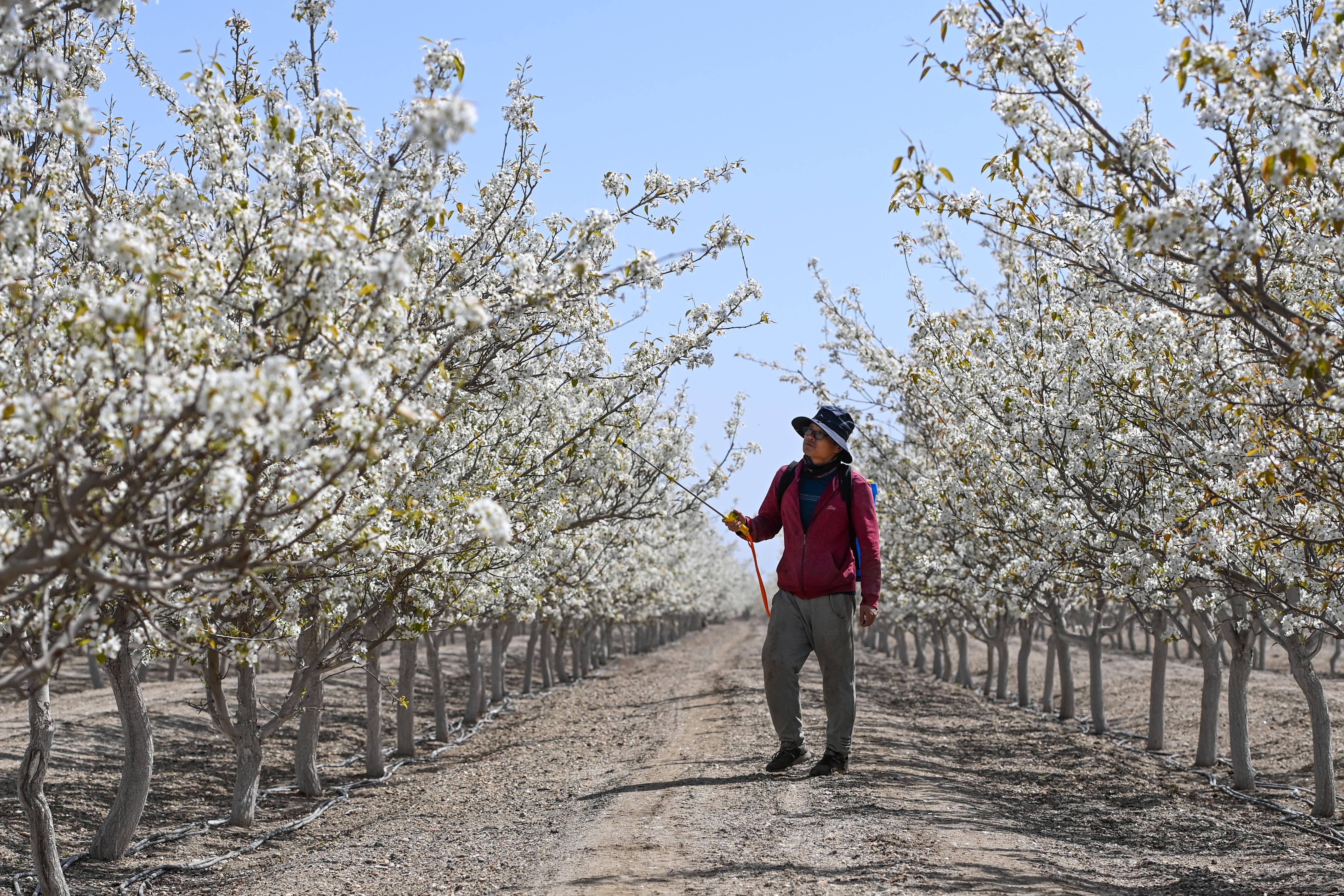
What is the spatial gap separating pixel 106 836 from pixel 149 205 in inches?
279

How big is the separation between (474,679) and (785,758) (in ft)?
50.9

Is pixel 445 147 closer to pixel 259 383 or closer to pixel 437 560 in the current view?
pixel 259 383

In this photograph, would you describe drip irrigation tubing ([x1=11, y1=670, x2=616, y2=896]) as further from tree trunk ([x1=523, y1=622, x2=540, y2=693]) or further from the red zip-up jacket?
tree trunk ([x1=523, y1=622, x2=540, y2=693])

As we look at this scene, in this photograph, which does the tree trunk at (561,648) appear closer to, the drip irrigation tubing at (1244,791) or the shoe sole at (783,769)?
the drip irrigation tubing at (1244,791)

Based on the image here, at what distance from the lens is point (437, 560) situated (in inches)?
308

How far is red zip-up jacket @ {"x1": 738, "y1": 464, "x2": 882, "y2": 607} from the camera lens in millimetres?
8742

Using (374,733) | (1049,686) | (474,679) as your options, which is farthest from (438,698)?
(1049,686)

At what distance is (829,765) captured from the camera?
8961mm

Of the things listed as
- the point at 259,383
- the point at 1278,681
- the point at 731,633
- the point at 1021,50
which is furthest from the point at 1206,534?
the point at 731,633

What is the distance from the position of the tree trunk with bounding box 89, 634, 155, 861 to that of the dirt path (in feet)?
3.78


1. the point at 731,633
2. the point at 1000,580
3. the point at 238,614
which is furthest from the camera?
the point at 731,633

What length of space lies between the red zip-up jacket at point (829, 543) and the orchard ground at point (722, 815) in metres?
1.68

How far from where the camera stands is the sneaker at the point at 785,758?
355 inches

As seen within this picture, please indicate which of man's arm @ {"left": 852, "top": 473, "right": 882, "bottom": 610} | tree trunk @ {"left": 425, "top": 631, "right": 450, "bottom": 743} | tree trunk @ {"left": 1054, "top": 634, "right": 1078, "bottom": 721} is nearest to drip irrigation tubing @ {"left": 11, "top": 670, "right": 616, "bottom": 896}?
tree trunk @ {"left": 425, "top": 631, "right": 450, "bottom": 743}
